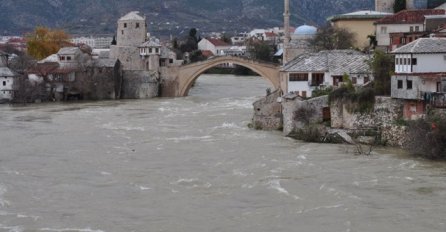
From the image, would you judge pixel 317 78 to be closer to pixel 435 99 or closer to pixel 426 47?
pixel 426 47

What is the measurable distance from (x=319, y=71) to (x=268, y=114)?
3691 mm

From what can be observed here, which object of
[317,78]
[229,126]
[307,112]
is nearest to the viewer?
[307,112]

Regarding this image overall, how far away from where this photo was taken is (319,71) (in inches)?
1852

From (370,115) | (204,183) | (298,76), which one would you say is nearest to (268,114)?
(298,76)

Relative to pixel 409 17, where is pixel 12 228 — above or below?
below

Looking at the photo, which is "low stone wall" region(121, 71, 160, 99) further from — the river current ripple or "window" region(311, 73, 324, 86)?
"window" region(311, 73, 324, 86)

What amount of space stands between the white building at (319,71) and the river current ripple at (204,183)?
3909mm

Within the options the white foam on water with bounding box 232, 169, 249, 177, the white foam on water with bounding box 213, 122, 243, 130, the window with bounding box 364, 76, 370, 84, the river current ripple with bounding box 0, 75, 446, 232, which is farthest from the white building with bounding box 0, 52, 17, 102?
the white foam on water with bounding box 232, 169, 249, 177

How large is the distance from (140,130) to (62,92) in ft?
99.3

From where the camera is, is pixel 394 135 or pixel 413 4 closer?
pixel 394 135

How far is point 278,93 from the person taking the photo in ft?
160

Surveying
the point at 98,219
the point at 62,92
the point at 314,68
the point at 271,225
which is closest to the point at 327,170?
the point at 271,225

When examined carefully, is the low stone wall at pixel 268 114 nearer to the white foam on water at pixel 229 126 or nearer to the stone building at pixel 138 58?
the white foam on water at pixel 229 126

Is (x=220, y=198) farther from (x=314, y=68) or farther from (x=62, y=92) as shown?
(x=62, y=92)
